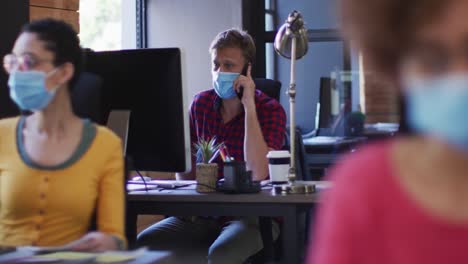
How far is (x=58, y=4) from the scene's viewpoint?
3.38m

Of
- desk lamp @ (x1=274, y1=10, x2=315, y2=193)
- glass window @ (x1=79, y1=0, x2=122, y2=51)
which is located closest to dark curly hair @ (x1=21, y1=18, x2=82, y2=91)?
desk lamp @ (x1=274, y1=10, x2=315, y2=193)

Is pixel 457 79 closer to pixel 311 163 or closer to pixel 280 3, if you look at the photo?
pixel 311 163

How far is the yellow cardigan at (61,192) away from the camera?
1.54 meters

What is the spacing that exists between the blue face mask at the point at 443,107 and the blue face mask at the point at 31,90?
94cm

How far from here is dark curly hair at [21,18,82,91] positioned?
156 cm

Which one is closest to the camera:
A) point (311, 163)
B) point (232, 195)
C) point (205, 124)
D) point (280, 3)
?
point (232, 195)

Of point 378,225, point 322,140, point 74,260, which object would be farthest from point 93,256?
point 322,140

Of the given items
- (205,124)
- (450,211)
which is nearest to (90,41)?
(205,124)

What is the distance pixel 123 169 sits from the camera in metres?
1.64

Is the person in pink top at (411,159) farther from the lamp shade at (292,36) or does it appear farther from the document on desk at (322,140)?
the document on desk at (322,140)

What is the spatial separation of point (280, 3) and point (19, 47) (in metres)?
3.98

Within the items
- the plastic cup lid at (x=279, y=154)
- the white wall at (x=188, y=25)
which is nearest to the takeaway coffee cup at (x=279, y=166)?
the plastic cup lid at (x=279, y=154)

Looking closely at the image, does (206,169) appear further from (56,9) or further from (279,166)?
(56,9)

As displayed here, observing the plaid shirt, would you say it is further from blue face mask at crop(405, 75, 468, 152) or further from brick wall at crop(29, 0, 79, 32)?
blue face mask at crop(405, 75, 468, 152)
